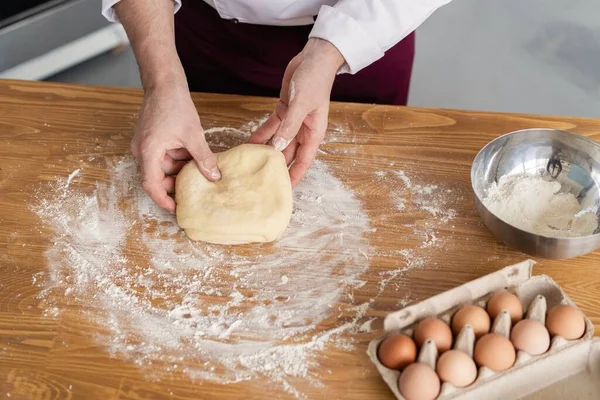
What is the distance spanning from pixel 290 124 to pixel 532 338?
21.9 inches

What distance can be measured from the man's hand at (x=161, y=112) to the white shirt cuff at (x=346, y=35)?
296mm

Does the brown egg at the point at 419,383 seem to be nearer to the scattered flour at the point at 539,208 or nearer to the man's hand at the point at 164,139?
the scattered flour at the point at 539,208

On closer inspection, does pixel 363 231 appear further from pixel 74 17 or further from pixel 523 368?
pixel 74 17

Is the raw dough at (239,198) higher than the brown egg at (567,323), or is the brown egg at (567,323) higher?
the brown egg at (567,323)

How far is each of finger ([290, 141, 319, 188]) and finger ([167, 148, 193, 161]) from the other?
21 cm

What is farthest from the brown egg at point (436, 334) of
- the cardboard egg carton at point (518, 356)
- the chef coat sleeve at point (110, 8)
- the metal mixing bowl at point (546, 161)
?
the chef coat sleeve at point (110, 8)

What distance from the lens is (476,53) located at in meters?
2.84

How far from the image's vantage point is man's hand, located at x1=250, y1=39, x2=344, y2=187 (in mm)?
1181

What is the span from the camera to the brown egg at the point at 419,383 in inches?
33.6

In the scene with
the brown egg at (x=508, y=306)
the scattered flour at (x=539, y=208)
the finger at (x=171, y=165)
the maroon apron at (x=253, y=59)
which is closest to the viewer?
the brown egg at (x=508, y=306)

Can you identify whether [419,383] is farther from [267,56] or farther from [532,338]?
[267,56]

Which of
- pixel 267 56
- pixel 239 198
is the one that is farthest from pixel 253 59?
pixel 239 198

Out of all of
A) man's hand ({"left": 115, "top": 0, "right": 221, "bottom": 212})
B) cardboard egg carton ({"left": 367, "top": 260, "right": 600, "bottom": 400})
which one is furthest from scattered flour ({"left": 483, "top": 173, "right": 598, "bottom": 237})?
man's hand ({"left": 115, "top": 0, "right": 221, "bottom": 212})

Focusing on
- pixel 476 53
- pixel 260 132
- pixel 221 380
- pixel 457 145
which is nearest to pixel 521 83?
pixel 476 53
